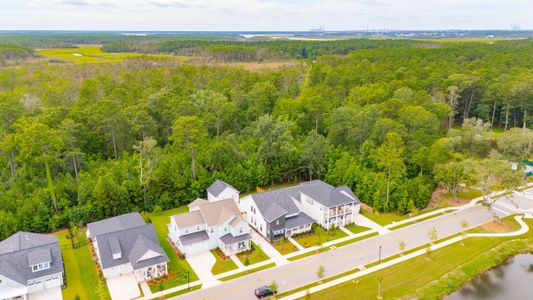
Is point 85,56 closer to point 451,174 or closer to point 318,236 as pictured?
point 318,236

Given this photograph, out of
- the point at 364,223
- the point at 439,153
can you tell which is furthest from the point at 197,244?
the point at 439,153

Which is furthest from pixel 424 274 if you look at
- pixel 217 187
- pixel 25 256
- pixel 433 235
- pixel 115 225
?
pixel 25 256

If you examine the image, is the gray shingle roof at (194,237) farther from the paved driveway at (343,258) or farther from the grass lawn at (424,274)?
the grass lawn at (424,274)

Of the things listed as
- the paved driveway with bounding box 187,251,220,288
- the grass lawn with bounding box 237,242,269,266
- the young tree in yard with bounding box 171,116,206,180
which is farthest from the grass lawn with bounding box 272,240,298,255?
the young tree in yard with bounding box 171,116,206,180

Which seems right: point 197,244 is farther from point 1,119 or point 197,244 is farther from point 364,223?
point 1,119

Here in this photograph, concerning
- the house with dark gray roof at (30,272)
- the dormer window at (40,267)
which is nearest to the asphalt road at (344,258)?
the house with dark gray roof at (30,272)

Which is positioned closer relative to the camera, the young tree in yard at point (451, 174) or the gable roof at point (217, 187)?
the gable roof at point (217, 187)
